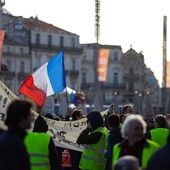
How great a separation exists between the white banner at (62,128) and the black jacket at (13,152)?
768 cm

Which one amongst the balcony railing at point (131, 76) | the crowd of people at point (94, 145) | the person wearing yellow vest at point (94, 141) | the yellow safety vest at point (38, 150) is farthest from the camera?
the balcony railing at point (131, 76)

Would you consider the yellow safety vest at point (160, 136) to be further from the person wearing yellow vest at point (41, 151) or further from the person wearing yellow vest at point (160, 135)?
the person wearing yellow vest at point (41, 151)

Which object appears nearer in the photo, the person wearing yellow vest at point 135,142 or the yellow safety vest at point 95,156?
the person wearing yellow vest at point 135,142

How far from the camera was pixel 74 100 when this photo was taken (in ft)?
151

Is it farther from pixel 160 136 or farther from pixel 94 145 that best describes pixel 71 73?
pixel 94 145

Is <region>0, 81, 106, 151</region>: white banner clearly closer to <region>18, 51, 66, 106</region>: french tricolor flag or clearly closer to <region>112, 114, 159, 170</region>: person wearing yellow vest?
<region>18, 51, 66, 106</region>: french tricolor flag

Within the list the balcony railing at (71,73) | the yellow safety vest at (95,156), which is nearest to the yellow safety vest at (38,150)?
the yellow safety vest at (95,156)

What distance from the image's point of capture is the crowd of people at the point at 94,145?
26.9 ft

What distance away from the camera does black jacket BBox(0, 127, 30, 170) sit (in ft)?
27.1

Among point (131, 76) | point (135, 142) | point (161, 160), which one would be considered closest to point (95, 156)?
point (135, 142)

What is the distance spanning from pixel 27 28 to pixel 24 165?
336ft

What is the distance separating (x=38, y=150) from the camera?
12.1 m

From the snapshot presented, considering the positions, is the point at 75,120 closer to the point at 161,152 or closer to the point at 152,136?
the point at 152,136

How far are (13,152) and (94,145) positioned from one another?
Result: 4.89 m
